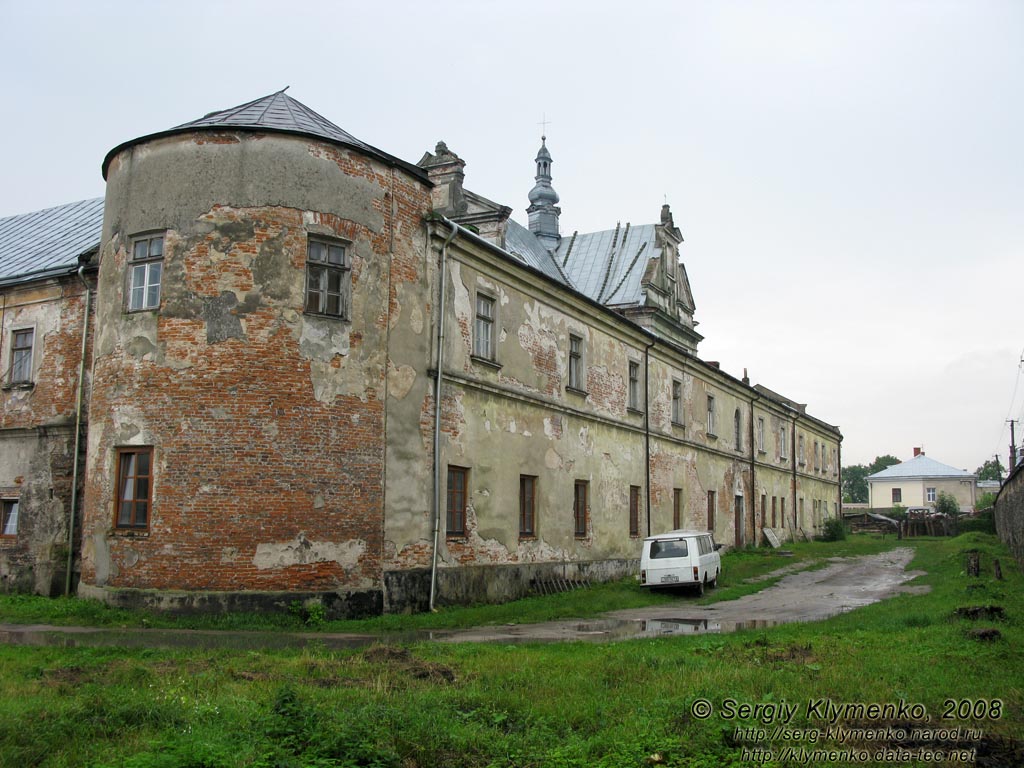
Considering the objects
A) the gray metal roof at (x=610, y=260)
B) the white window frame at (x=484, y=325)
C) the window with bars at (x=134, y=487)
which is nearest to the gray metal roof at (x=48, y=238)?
the window with bars at (x=134, y=487)

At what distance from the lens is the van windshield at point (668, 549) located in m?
21.2

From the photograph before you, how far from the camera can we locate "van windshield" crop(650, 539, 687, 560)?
21203 mm

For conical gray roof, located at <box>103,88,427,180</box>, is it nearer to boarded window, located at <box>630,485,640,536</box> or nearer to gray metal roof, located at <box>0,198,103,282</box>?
gray metal roof, located at <box>0,198,103,282</box>

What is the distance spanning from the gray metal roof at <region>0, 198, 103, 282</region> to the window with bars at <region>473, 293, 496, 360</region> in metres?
8.45

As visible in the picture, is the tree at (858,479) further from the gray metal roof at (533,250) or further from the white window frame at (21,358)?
the white window frame at (21,358)

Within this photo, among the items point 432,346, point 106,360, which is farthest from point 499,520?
Answer: point 106,360

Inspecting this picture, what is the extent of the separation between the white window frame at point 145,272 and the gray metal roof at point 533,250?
64.5 ft

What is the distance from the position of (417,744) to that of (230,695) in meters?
2.21

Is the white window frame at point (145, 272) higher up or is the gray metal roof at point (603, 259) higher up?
the gray metal roof at point (603, 259)

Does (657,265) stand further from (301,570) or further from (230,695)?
(230,695)

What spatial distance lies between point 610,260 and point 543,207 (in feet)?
25.3

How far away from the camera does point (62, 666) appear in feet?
32.6

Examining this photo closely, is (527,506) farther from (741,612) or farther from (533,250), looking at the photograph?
(533,250)

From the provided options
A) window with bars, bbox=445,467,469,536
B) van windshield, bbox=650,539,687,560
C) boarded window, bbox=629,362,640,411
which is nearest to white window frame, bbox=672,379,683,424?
boarded window, bbox=629,362,640,411
